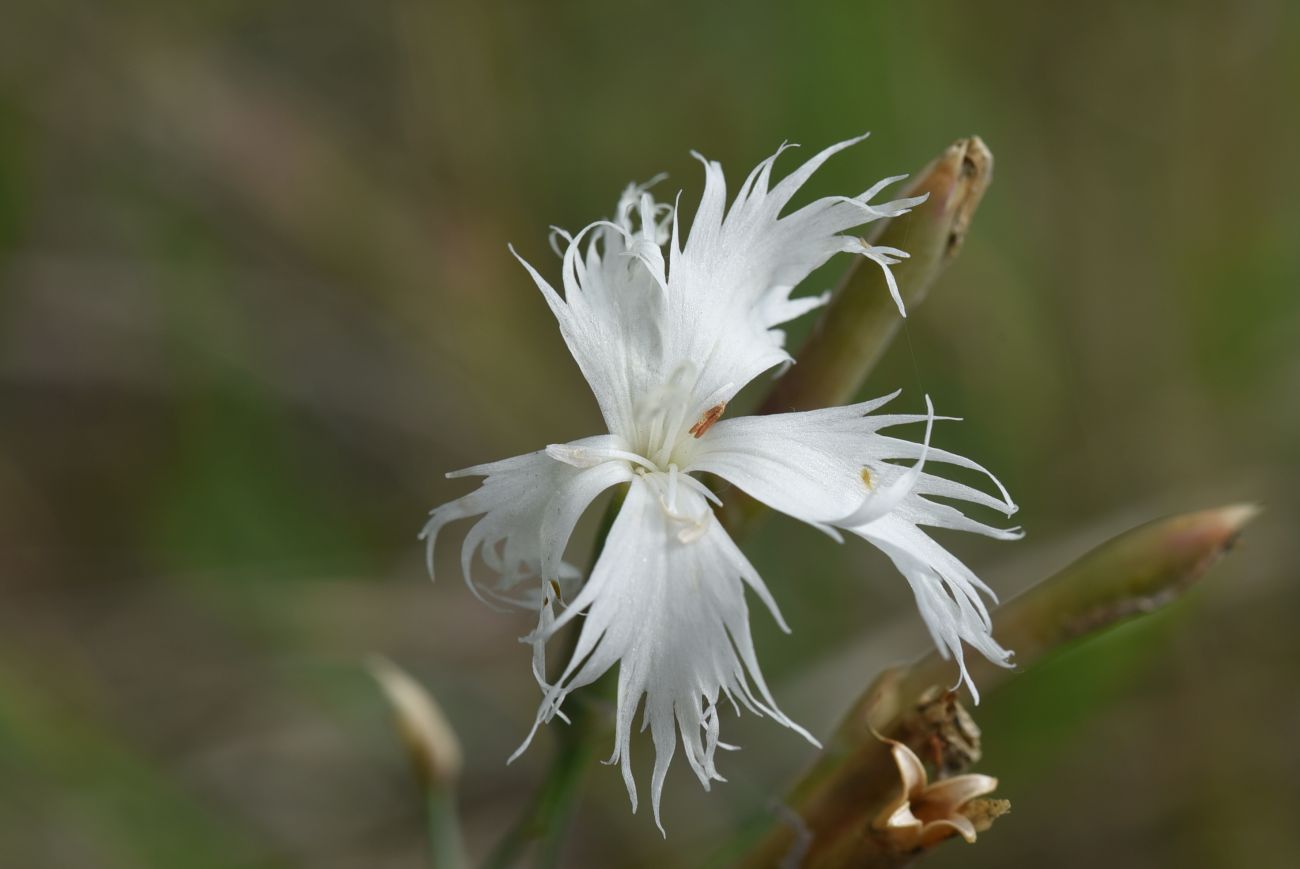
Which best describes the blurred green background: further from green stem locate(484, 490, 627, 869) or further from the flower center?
the flower center

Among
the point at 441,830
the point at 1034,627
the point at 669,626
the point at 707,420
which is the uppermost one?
the point at 707,420

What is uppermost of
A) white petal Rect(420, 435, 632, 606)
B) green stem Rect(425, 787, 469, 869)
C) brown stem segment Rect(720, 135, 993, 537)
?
brown stem segment Rect(720, 135, 993, 537)

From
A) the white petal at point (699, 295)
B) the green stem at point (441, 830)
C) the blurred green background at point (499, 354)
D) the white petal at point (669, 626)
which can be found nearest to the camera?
the white petal at point (669, 626)

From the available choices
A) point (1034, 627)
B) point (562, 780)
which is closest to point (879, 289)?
point (1034, 627)

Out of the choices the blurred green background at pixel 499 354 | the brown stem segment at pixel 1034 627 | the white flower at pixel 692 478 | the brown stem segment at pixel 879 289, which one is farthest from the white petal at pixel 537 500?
the blurred green background at pixel 499 354

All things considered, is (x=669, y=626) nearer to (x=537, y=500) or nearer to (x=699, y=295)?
A: (x=537, y=500)

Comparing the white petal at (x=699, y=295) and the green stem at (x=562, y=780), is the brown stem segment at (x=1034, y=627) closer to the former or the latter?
the green stem at (x=562, y=780)

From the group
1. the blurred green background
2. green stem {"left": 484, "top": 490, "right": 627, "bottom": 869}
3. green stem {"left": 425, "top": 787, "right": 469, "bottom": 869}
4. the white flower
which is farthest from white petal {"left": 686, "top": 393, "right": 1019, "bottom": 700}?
the blurred green background
